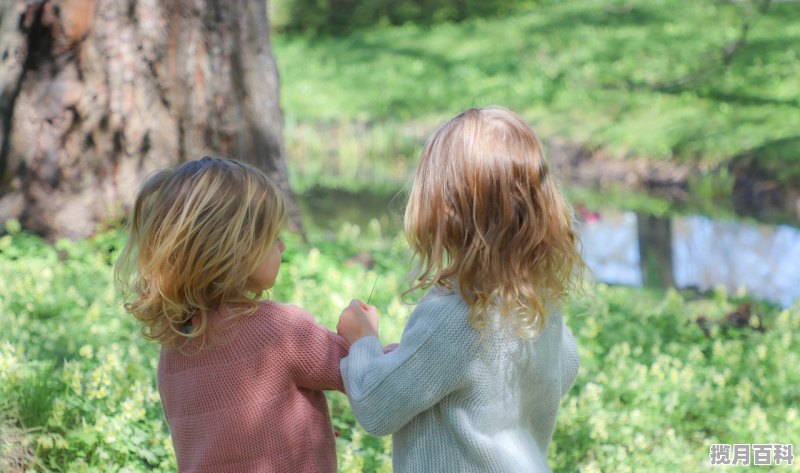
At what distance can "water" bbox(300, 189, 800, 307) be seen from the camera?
787 cm

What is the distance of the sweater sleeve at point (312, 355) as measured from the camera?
7.83 ft

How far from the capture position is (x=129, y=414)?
3.20 meters

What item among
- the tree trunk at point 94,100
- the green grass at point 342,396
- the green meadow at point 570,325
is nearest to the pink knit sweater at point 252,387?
the green meadow at point 570,325

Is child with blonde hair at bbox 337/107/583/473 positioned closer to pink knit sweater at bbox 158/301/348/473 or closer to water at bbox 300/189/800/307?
pink knit sweater at bbox 158/301/348/473

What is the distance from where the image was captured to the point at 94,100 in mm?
5430

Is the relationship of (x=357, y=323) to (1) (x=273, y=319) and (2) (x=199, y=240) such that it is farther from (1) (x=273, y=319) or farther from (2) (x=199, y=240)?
(2) (x=199, y=240)

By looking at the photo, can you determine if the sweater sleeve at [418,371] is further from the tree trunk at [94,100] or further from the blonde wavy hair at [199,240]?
the tree trunk at [94,100]

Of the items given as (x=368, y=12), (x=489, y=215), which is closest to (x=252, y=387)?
(x=489, y=215)

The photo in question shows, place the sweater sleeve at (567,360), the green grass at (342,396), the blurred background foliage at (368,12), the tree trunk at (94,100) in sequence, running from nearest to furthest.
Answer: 1. the sweater sleeve at (567,360)
2. the green grass at (342,396)
3. the tree trunk at (94,100)
4. the blurred background foliage at (368,12)

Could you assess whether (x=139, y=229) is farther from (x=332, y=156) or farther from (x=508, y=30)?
(x=508, y=30)

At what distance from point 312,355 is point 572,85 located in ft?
43.9

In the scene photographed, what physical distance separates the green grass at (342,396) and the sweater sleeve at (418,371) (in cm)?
57

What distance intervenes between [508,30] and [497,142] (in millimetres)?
17861

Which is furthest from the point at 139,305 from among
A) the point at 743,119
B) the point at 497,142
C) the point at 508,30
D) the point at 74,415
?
the point at 508,30
